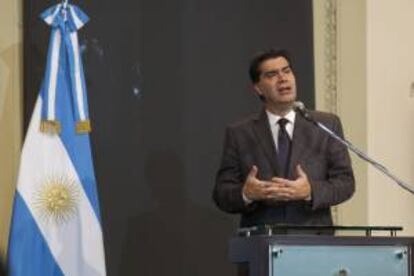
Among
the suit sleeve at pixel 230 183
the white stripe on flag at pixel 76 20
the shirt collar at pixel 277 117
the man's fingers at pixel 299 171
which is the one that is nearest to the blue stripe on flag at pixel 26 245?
the white stripe on flag at pixel 76 20

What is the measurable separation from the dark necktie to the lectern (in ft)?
2.38

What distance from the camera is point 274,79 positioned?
348 centimetres

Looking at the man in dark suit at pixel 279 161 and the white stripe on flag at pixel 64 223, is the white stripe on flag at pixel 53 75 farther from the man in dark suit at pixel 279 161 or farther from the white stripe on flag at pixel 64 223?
the man in dark suit at pixel 279 161

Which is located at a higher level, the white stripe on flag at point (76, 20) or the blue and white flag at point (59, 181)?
the white stripe on flag at point (76, 20)

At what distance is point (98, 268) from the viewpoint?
3.99 metres

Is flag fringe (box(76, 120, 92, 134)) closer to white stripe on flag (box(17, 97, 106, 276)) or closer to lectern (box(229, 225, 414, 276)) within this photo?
white stripe on flag (box(17, 97, 106, 276))

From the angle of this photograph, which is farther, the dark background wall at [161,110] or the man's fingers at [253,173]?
the dark background wall at [161,110]

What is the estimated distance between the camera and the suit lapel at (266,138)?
3.35m

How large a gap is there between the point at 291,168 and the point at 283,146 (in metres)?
0.11

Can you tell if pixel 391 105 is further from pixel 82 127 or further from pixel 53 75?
pixel 53 75

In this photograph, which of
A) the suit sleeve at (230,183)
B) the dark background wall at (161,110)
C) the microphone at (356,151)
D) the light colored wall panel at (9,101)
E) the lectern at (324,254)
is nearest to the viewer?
the lectern at (324,254)

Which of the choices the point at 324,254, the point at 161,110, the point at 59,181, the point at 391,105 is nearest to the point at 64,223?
the point at 59,181

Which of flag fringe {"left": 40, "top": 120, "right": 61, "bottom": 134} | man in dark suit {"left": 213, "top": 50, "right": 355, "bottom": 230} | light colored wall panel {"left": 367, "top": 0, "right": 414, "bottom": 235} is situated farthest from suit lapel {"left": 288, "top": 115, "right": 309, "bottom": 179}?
light colored wall panel {"left": 367, "top": 0, "right": 414, "bottom": 235}

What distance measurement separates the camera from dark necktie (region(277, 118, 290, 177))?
10.9 feet
